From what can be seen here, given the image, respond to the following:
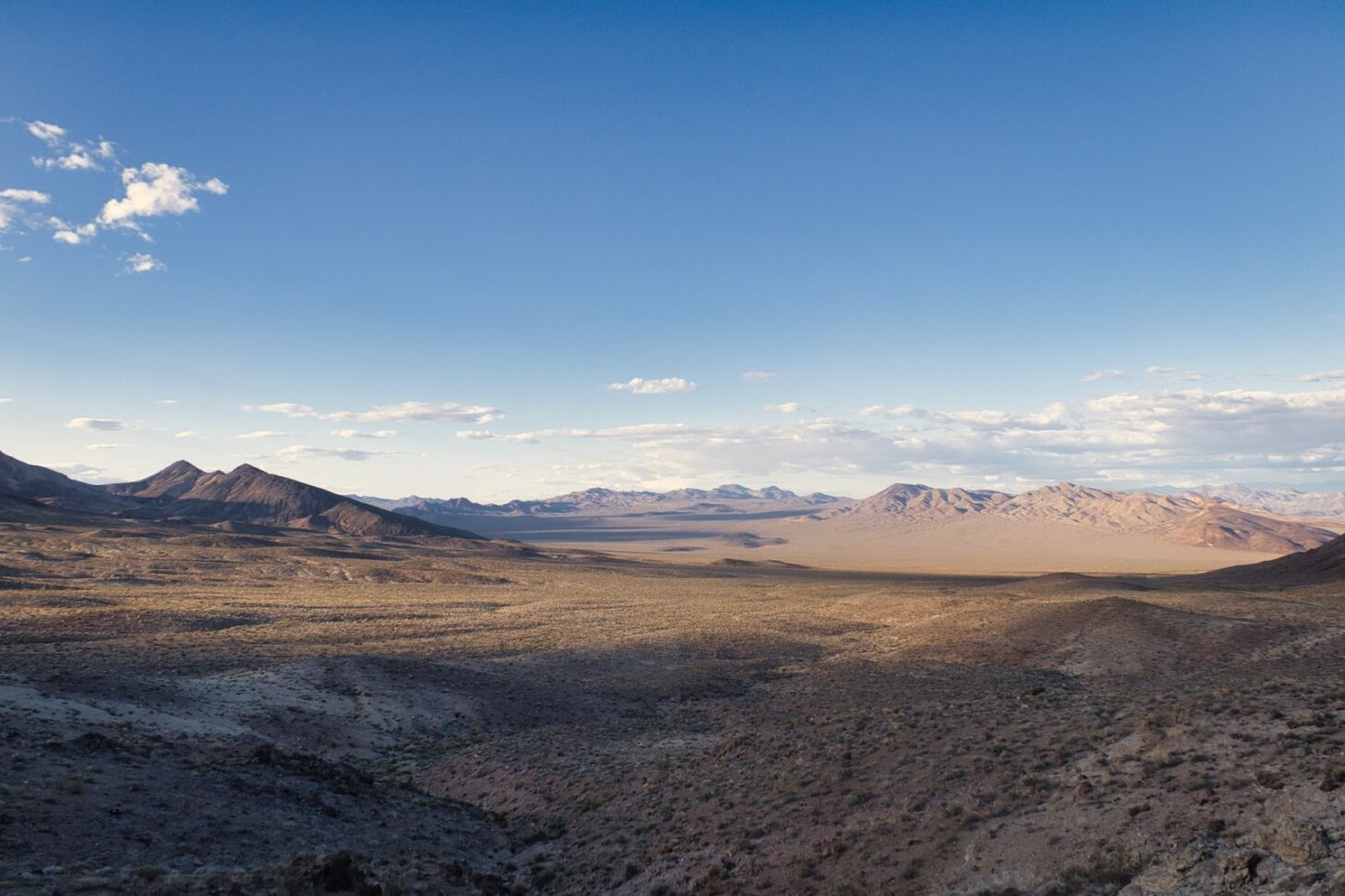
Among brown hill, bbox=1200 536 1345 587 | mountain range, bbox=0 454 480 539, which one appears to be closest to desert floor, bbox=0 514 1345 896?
brown hill, bbox=1200 536 1345 587

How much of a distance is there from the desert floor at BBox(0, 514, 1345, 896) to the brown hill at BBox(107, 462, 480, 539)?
128m

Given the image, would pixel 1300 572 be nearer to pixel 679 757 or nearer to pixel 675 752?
pixel 675 752

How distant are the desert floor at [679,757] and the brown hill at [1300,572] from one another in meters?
30.6

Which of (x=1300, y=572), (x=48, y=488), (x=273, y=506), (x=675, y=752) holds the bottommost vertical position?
(x=675, y=752)

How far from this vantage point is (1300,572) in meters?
71.1

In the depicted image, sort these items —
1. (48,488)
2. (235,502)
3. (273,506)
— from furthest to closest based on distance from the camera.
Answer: (235,502)
(273,506)
(48,488)

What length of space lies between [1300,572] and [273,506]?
7616 inches

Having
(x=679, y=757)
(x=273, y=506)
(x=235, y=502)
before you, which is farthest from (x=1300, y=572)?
(x=235, y=502)

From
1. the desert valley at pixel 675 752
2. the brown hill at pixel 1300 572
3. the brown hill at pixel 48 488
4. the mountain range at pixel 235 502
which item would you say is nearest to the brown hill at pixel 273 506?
the mountain range at pixel 235 502

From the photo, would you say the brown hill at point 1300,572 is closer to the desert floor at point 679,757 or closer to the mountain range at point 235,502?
the desert floor at point 679,757

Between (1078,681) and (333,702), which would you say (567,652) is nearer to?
(333,702)

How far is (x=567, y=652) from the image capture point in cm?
3675

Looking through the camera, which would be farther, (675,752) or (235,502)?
(235,502)

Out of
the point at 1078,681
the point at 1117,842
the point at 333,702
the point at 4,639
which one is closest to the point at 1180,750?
the point at 1117,842
